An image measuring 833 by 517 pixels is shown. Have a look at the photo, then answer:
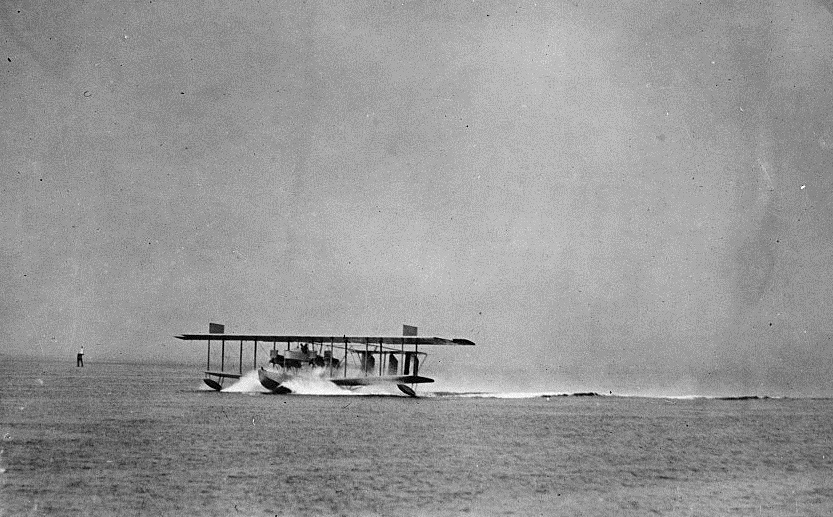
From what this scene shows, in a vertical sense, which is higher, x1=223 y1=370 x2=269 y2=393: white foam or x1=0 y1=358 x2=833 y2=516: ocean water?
x1=223 y1=370 x2=269 y2=393: white foam

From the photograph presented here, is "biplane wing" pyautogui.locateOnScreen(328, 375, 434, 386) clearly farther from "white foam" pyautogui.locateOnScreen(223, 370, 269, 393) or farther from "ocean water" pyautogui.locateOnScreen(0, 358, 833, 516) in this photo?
"ocean water" pyautogui.locateOnScreen(0, 358, 833, 516)

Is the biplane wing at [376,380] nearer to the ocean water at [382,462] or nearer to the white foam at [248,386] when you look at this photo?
the white foam at [248,386]

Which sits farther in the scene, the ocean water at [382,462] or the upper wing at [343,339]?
the upper wing at [343,339]

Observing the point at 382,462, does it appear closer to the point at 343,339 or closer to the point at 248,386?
the point at 343,339

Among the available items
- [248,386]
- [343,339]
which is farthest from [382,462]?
[248,386]

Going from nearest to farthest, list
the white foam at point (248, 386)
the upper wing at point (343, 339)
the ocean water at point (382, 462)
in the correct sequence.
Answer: the ocean water at point (382, 462) < the upper wing at point (343, 339) < the white foam at point (248, 386)

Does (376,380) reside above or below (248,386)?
above

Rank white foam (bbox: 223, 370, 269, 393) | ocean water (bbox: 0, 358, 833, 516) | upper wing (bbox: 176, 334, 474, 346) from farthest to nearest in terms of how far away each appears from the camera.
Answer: white foam (bbox: 223, 370, 269, 393) → upper wing (bbox: 176, 334, 474, 346) → ocean water (bbox: 0, 358, 833, 516)

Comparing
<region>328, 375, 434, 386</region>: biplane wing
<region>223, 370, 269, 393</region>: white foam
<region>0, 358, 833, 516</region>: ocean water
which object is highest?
<region>328, 375, 434, 386</region>: biplane wing
